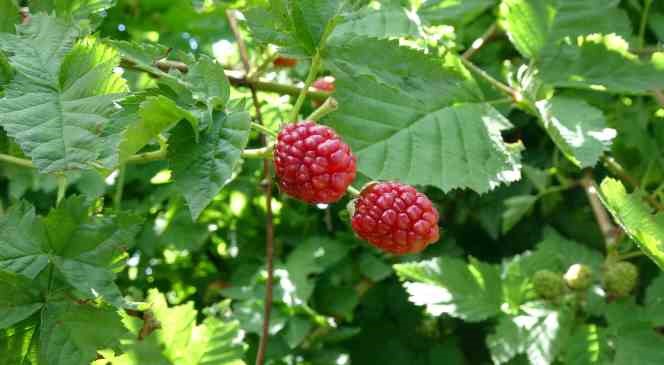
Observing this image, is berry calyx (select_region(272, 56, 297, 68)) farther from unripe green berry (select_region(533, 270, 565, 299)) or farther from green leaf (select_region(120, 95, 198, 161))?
green leaf (select_region(120, 95, 198, 161))

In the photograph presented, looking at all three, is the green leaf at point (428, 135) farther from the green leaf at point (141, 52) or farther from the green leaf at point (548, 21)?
the green leaf at point (141, 52)

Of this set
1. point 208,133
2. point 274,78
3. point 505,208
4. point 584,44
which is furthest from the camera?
point 505,208

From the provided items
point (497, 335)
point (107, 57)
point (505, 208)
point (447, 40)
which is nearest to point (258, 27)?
point (107, 57)

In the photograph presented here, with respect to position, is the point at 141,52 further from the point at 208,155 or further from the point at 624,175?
the point at 624,175

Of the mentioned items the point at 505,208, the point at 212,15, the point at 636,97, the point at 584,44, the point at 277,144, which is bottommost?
the point at 505,208

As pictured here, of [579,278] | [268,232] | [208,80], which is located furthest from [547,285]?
[208,80]

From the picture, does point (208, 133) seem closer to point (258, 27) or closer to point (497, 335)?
point (258, 27)
